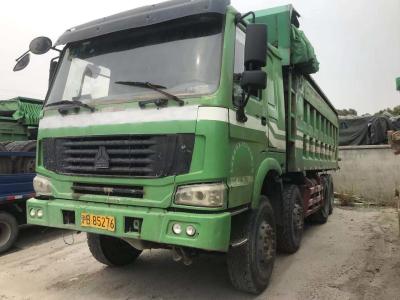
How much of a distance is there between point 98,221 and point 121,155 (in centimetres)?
60

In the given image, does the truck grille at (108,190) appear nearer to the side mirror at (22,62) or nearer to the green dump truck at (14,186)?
the side mirror at (22,62)

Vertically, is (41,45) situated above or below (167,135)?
above

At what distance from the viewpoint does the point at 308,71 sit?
5.84m

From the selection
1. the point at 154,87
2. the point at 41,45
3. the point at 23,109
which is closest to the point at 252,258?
the point at 154,87

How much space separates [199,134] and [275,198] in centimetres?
197

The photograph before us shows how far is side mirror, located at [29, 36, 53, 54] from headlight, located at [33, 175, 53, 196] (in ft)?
4.47

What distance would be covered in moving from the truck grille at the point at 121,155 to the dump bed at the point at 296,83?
2.34 meters

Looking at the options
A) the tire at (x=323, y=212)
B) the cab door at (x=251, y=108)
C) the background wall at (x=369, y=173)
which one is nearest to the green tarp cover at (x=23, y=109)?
the tire at (x=323, y=212)

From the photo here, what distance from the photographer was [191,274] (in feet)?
15.4

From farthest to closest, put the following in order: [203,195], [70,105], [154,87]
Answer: [70,105], [154,87], [203,195]

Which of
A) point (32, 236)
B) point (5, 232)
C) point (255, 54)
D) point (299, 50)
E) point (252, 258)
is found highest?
point (299, 50)

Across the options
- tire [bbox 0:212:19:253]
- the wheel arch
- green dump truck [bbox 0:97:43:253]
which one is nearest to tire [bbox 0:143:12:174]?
green dump truck [bbox 0:97:43:253]

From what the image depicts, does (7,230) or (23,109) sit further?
(23,109)

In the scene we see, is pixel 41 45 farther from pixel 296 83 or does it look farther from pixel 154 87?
pixel 296 83
